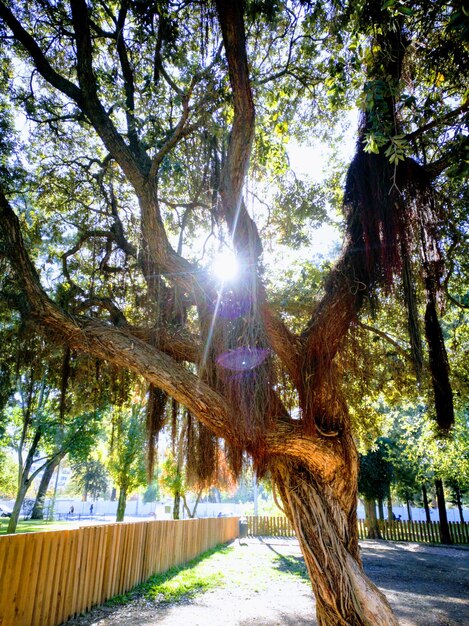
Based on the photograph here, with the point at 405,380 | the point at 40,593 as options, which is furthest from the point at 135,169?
the point at 405,380

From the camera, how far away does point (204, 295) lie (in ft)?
13.1

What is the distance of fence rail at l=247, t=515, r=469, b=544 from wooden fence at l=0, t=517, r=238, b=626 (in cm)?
843

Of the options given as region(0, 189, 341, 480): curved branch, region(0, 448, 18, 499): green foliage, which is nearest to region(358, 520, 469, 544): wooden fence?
region(0, 189, 341, 480): curved branch

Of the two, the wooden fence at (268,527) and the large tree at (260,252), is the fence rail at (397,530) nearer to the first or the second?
the wooden fence at (268,527)

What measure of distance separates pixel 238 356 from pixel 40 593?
345 cm

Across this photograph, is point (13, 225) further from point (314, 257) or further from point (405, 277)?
point (314, 257)

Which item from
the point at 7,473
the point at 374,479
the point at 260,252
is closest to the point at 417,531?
the point at 374,479

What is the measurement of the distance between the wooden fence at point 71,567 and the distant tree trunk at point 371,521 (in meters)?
11.7

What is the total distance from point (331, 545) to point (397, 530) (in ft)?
52.5

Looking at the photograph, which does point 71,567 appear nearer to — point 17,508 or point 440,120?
point 440,120

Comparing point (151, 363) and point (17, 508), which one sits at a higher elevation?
point (151, 363)

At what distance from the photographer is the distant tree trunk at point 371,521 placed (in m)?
→ 16.9

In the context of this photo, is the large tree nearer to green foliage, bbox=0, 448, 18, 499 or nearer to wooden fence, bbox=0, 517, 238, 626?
wooden fence, bbox=0, 517, 238, 626

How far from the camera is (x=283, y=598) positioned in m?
6.50
